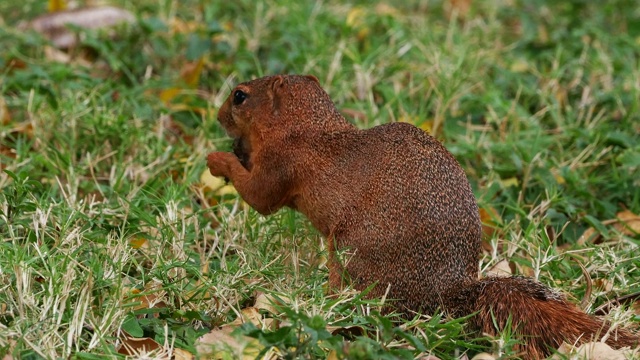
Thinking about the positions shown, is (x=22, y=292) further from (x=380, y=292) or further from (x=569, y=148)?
(x=569, y=148)

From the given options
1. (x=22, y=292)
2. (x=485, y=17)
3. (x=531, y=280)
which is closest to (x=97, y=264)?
(x=22, y=292)

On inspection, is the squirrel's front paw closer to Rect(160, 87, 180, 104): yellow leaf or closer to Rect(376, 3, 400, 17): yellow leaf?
Rect(160, 87, 180, 104): yellow leaf

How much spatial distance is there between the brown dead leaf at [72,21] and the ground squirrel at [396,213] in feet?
8.37

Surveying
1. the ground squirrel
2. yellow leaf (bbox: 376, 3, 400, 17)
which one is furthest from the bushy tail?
yellow leaf (bbox: 376, 3, 400, 17)

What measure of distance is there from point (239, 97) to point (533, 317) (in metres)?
1.54

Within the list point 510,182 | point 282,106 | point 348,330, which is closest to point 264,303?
point 348,330

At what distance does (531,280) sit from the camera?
3322 millimetres

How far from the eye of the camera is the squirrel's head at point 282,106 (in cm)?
383

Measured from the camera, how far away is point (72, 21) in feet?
20.0

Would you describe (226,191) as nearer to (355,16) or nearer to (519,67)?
(355,16)

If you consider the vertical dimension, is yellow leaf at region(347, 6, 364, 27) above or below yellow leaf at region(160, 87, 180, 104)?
above

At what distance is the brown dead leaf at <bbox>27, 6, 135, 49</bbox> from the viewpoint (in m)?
5.99

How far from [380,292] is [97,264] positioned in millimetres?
968

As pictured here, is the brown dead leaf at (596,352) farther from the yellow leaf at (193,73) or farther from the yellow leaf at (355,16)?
the yellow leaf at (355,16)
